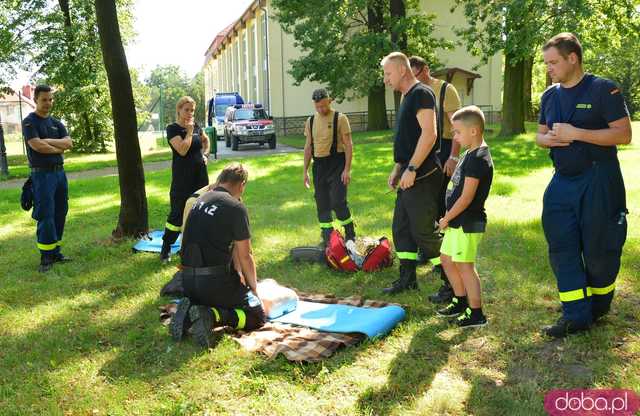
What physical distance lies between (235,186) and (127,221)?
158 inches

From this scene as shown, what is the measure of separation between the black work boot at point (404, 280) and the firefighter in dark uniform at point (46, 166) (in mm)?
4151

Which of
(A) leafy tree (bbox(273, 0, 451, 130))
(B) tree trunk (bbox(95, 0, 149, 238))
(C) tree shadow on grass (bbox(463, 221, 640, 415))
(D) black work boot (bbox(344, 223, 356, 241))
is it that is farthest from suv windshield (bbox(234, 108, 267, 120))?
(C) tree shadow on grass (bbox(463, 221, 640, 415))

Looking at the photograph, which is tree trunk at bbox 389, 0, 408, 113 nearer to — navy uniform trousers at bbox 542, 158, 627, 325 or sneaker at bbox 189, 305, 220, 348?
navy uniform trousers at bbox 542, 158, 627, 325

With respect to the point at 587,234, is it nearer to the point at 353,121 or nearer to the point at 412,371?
the point at 412,371

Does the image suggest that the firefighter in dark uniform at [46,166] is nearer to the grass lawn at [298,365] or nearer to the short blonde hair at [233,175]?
the grass lawn at [298,365]

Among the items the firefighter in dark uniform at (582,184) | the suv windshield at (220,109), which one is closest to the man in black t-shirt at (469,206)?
the firefighter in dark uniform at (582,184)

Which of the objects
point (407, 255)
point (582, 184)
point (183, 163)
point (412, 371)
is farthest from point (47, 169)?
point (582, 184)

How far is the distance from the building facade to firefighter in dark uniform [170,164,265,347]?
28.0 meters

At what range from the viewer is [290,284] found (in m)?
Result: 5.99

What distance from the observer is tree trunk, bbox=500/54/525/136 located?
20.7m

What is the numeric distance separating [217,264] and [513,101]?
18.7 m

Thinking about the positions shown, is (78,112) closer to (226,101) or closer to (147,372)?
(226,101)

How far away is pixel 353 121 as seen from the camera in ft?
118

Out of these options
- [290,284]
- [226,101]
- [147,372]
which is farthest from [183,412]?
[226,101]
